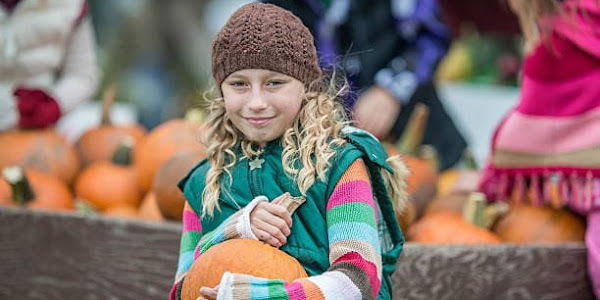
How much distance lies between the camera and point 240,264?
1.82 meters

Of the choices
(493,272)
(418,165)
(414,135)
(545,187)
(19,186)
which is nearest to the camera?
(493,272)

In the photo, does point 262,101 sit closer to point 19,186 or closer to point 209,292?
point 209,292

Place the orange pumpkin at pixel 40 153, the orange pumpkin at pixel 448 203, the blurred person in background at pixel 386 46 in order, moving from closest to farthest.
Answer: the orange pumpkin at pixel 448 203 → the orange pumpkin at pixel 40 153 → the blurred person in background at pixel 386 46

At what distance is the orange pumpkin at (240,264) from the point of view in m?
1.82

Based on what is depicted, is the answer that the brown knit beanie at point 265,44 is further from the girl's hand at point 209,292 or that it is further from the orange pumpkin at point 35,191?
the orange pumpkin at point 35,191

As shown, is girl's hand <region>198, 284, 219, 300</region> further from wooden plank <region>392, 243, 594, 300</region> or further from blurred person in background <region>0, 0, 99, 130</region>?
blurred person in background <region>0, 0, 99, 130</region>

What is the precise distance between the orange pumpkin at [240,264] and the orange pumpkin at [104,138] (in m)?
1.99

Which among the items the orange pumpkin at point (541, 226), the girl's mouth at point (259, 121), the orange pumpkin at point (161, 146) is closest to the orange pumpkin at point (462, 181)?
the orange pumpkin at point (541, 226)

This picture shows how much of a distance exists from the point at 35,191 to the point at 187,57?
3408 millimetres

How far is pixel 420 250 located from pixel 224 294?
1175 millimetres

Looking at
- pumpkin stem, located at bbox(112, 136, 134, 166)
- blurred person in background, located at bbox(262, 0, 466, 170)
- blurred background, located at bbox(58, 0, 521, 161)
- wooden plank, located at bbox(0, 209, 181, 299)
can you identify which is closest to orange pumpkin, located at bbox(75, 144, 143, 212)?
pumpkin stem, located at bbox(112, 136, 134, 166)

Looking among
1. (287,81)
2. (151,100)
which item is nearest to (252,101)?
(287,81)

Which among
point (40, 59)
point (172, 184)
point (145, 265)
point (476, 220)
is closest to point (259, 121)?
point (172, 184)

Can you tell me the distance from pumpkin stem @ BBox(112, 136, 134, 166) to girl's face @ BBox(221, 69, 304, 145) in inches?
70.1
